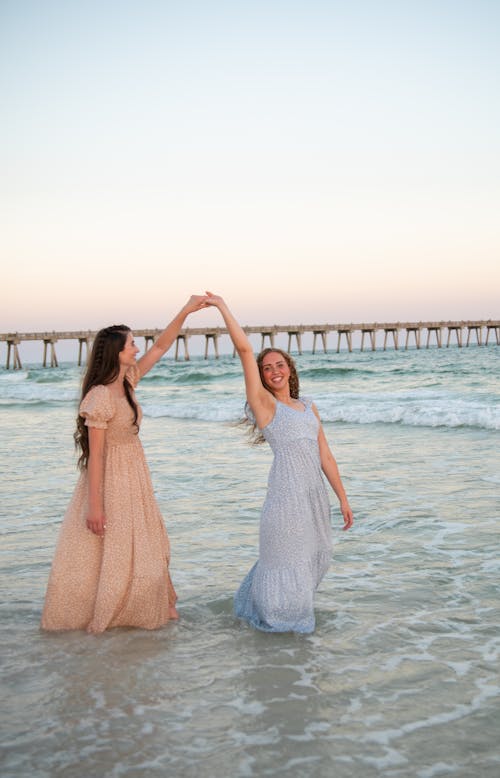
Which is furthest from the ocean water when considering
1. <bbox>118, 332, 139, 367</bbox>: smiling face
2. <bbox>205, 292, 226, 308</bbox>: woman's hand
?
<bbox>205, 292, 226, 308</bbox>: woman's hand

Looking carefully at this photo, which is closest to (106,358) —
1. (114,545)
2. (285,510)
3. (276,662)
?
(114,545)

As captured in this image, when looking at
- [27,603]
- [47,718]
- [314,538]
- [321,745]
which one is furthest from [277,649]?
[27,603]

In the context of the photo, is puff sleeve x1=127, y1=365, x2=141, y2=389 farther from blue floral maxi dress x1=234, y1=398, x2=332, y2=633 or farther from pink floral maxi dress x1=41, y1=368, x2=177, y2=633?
blue floral maxi dress x1=234, y1=398, x2=332, y2=633

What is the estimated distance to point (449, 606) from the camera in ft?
14.3

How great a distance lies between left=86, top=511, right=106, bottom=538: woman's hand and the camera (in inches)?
150

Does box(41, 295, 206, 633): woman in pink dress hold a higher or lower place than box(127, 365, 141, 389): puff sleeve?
Answer: lower

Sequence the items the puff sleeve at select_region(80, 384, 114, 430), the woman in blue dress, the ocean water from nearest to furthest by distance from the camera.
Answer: the ocean water
the puff sleeve at select_region(80, 384, 114, 430)
the woman in blue dress

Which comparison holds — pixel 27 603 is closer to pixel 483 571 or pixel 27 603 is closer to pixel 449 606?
pixel 449 606

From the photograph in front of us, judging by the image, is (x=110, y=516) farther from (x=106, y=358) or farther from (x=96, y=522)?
(x=106, y=358)

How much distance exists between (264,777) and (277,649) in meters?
1.15

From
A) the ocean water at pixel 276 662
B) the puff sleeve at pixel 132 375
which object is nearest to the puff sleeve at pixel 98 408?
the puff sleeve at pixel 132 375

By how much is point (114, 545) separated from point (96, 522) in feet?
0.49

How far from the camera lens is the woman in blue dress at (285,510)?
393 cm

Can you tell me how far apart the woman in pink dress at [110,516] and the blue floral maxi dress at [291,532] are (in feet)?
1.81
